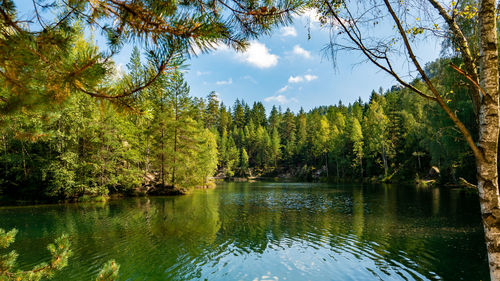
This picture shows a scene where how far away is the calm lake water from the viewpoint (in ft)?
25.5

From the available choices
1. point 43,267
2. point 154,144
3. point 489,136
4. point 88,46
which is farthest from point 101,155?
point 489,136

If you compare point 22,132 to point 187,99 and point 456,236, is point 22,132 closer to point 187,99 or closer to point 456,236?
point 456,236

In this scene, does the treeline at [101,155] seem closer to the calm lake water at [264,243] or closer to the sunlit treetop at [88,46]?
the calm lake water at [264,243]

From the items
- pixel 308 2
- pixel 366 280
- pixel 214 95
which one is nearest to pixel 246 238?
pixel 366 280

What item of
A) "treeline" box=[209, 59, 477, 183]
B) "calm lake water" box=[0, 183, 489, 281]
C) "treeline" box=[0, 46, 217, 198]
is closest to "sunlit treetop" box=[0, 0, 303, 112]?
"calm lake water" box=[0, 183, 489, 281]

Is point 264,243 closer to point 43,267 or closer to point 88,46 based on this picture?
point 43,267

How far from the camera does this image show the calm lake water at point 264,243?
7.77 m

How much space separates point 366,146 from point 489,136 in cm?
5510

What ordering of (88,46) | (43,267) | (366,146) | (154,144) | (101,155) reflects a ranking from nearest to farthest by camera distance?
(88,46) → (43,267) → (101,155) → (154,144) → (366,146)

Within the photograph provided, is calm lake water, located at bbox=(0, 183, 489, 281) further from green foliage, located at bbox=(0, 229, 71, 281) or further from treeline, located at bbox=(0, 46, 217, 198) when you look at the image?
green foliage, located at bbox=(0, 229, 71, 281)

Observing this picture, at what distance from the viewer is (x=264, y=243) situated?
1063cm

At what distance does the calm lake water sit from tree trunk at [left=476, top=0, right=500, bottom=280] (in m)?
6.05

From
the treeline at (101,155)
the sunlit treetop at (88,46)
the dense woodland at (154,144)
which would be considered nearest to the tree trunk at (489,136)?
the dense woodland at (154,144)

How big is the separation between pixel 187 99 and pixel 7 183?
1873 centimetres
